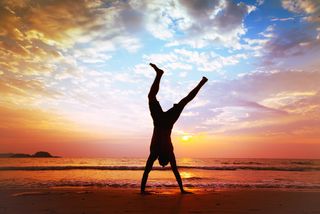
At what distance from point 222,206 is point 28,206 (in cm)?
439

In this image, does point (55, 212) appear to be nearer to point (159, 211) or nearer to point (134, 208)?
point (134, 208)

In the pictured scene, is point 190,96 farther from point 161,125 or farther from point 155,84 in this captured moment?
point 161,125

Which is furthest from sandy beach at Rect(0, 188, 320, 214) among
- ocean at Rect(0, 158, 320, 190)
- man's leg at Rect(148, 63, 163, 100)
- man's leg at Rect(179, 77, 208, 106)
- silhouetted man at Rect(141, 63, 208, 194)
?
ocean at Rect(0, 158, 320, 190)

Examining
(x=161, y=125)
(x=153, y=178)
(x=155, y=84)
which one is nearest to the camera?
(x=155, y=84)

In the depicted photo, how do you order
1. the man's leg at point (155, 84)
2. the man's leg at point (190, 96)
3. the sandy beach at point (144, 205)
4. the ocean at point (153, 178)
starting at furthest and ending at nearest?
the ocean at point (153, 178), the man's leg at point (190, 96), the man's leg at point (155, 84), the sandy beach at point (144, 205)

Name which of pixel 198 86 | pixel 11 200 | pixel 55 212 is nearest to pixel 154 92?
pixel 198 86

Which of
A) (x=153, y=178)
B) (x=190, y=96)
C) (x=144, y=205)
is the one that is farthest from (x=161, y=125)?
(x=153, y=178)

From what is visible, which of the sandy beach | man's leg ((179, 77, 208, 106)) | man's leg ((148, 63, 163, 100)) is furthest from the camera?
man's leg ((179, 77, 208, 106))

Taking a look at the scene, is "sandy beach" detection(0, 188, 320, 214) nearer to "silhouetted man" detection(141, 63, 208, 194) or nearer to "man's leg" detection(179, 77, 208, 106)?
"silhouetted man" detection(141, 63, 208, 194)

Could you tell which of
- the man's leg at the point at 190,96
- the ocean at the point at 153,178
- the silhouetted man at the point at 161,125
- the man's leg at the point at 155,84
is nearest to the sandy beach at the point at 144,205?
the silhouetted man at the point at 161,125

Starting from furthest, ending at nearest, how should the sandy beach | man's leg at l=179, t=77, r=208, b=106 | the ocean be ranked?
the ocean, man's leg at l=179, t=77, r=208, b=106, the sandy beach

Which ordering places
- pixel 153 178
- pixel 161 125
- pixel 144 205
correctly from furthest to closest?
pixel 153 178, pixel 161 125, pixel 144 205

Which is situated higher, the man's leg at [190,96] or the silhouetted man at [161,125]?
the man's leg at [190,96]

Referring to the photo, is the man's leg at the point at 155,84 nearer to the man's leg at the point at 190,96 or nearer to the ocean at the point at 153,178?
the man's leg at the point at 190,96
